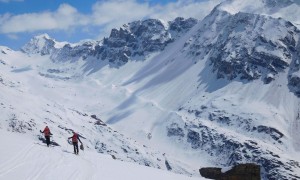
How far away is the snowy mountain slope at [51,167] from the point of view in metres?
32.6

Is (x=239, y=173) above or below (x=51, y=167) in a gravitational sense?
below

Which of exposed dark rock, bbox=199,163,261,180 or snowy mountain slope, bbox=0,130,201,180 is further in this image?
exposed dark rock, bbox=199,163,261,180

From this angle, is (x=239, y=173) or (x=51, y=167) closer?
(x=51, y=167)

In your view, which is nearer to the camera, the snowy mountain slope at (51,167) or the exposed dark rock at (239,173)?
the snowy mountain slope at (51,167)

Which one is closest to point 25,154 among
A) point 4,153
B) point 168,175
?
point 4,153

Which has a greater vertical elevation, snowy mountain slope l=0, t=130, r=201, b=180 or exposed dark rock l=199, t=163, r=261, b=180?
snowy mountain slope l=0, t=130, r=201, b=180

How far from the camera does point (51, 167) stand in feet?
116

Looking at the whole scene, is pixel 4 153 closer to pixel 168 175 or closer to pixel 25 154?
pixel 25 154

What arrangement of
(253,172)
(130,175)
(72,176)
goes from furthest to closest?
(253,172) < (130,175) < (72,176)

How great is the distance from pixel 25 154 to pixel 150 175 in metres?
10.3

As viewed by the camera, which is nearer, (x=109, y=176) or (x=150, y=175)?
(x=109, y=176)

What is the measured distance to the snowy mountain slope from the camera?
32609mm

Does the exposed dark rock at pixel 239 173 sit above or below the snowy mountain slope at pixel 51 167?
below

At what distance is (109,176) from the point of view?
35.1 m
